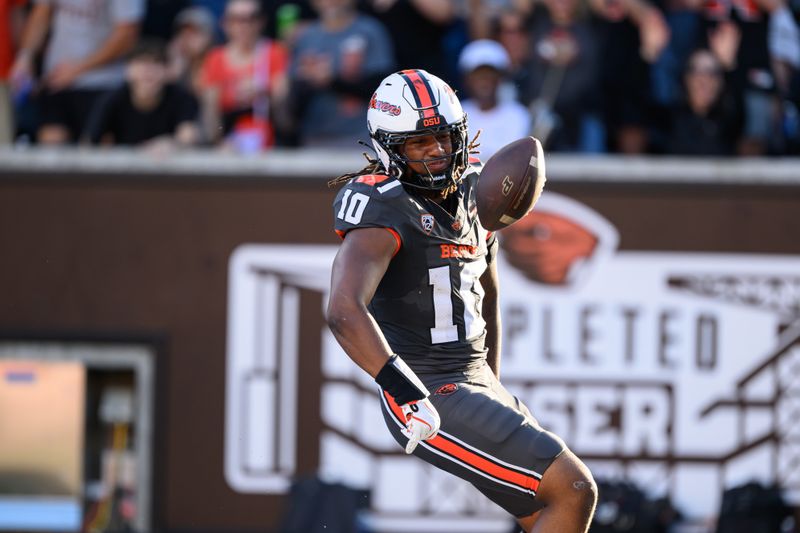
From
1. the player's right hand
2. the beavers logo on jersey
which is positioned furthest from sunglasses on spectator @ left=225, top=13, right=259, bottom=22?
the player's right hand

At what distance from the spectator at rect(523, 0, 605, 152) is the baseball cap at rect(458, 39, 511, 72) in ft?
0.93

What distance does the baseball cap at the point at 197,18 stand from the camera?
29.1ft

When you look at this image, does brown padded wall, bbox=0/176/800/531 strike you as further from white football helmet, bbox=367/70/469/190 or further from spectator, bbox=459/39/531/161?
white football helmet, bbox=367/70/469/190

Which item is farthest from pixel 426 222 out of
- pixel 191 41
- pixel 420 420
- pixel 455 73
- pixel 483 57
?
pixel 191 41

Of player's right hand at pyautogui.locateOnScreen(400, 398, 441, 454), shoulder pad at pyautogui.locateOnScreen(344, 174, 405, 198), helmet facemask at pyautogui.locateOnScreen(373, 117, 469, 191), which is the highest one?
helmet facemask at pyautogui.locateOnScreen(373, 117, 469, 191)

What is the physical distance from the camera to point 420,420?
4578 millimetres

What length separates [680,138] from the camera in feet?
27.7

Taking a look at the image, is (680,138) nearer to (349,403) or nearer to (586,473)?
(349,403)

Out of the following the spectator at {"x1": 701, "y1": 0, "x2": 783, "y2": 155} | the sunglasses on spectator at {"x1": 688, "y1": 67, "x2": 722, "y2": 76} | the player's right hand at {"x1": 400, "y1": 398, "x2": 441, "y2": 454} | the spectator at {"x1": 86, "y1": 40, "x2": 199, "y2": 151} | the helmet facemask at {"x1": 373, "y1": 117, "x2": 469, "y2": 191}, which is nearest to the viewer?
the player's right hand at {"x1": 400, "y1": 398, "x2": 441, "y2": 454}

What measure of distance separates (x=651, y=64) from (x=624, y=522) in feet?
8.89

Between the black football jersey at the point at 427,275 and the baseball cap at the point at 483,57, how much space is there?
297 centimetres

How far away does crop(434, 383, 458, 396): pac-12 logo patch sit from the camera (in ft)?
16.5

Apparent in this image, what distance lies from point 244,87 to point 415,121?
3.75m

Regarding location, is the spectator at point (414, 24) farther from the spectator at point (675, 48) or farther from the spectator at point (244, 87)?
the spectator at point (675, 48)
